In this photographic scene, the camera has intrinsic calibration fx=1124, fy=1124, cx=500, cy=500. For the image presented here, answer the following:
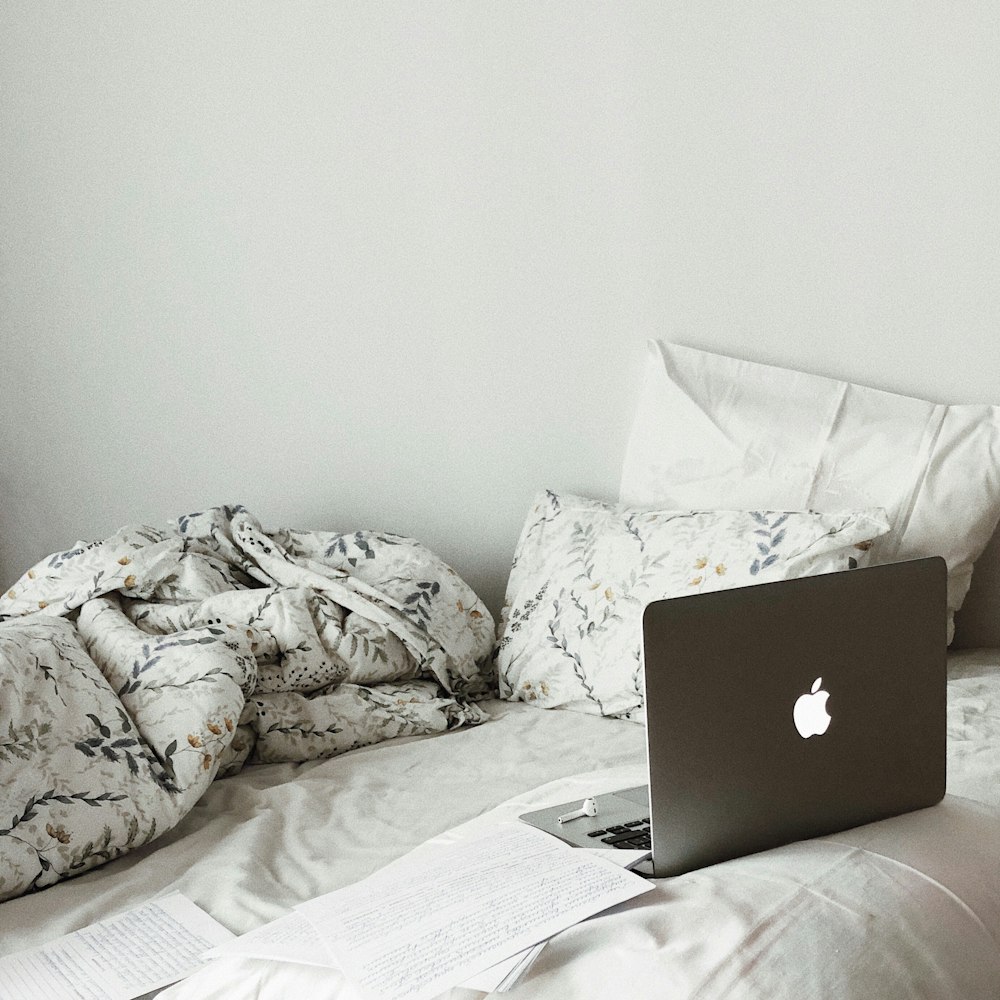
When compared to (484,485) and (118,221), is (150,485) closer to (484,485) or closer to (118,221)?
(118,221)

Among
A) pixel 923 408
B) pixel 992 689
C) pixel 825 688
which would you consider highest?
pixel 923 408

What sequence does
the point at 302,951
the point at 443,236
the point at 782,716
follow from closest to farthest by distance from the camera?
the point at 302,951
the point at 782,716
the point at 443,236

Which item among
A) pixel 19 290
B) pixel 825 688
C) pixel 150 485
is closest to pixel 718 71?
pixel 825 688

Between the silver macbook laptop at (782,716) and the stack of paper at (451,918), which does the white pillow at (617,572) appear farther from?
the stack of paper at (451,918)

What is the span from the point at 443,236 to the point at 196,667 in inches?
42.4

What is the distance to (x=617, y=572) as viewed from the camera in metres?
1.80

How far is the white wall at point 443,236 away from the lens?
183cm

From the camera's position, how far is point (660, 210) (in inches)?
79.4

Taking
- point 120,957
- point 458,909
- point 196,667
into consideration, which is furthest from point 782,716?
point 196,667

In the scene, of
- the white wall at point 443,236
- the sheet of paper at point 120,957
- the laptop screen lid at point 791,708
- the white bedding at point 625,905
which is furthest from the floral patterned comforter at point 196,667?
the laptop screen lid at point 791,708

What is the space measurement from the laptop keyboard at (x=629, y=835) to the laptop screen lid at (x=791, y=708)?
38mm

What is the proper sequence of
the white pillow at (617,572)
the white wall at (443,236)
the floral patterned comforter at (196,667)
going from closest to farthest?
the floral patterned comforter at (196,667), the white pillow at (617,572), the white wall at (443,236)

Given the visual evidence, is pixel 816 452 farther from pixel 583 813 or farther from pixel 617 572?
pixel 583 813

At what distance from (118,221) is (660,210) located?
4.06ft
